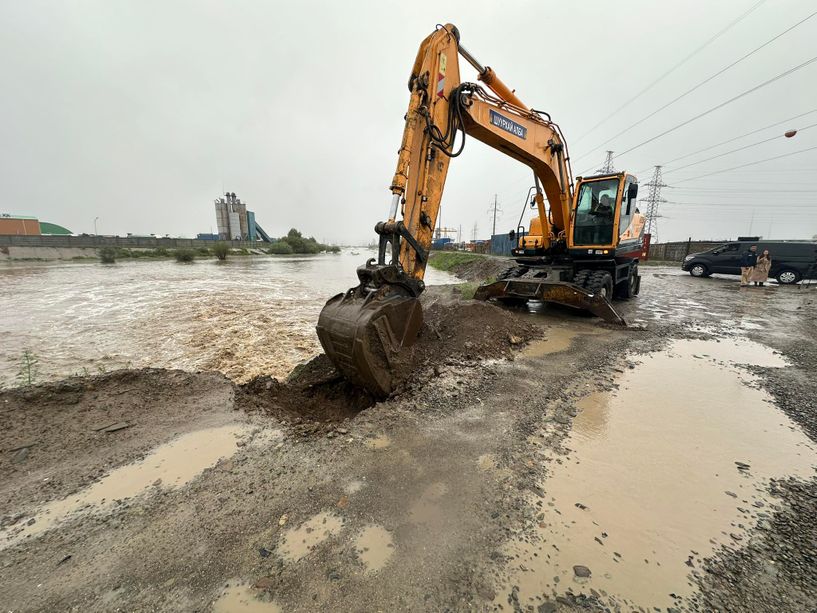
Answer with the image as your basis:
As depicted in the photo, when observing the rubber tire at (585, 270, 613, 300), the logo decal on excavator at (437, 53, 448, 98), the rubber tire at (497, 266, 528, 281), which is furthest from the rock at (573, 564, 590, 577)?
the rubber tire at (497, 266, 528, 281)

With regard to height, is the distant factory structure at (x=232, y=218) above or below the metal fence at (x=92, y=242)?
above

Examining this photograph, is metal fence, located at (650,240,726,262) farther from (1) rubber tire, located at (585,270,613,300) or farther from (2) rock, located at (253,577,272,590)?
(2) rock, located at (253,577,272,590)

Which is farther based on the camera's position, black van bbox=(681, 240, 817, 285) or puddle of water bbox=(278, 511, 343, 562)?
black van bbox=(681, 240, 817, 285)

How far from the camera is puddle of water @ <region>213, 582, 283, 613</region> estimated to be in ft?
5.36

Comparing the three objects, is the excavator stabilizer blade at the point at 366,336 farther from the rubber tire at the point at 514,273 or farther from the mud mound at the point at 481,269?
the mud mound at the point at 481,269

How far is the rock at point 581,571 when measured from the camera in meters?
1.84

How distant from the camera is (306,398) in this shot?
4168mm

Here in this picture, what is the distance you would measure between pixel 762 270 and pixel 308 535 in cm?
1977

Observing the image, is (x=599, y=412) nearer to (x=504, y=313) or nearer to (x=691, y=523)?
(x=691, y=523)

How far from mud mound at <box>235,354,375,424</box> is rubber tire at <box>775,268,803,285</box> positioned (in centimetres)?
2074

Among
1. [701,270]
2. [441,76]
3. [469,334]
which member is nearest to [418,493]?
[469,334]

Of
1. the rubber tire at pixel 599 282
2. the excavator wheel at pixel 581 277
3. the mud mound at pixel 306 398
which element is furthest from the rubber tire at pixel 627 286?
the mud mound at pixel 306 398

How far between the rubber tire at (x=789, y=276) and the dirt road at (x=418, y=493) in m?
15.8

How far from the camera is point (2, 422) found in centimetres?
336
